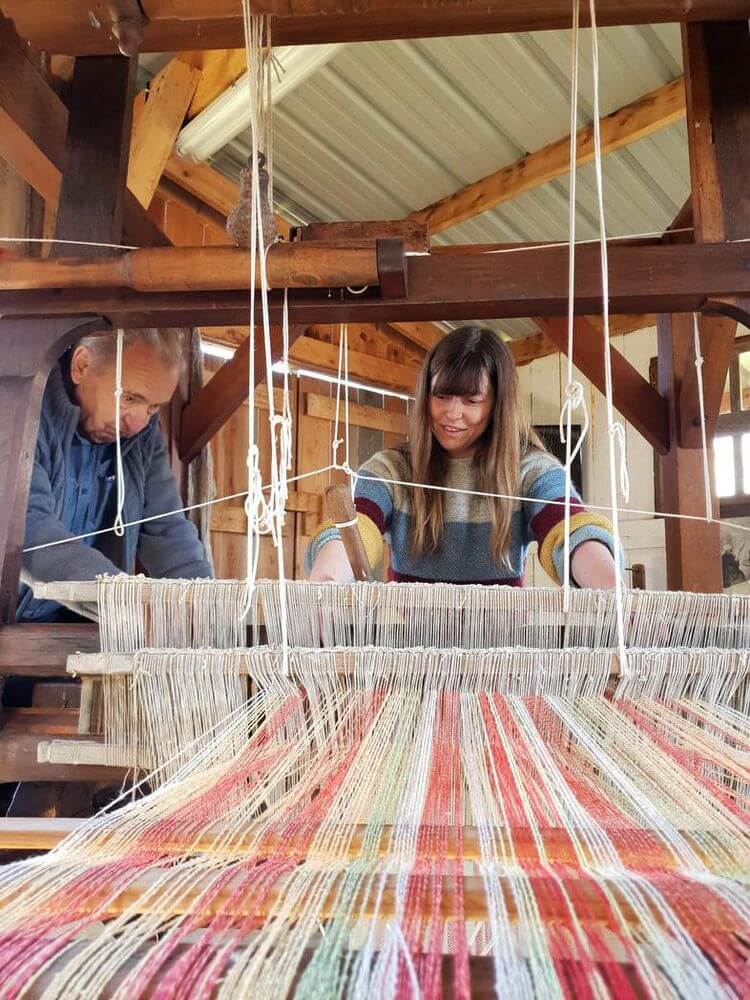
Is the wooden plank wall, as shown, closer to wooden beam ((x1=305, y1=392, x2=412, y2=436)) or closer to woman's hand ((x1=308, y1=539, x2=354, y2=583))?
wooden beam ((x1=305, y1=392, x2=412, y2=436))

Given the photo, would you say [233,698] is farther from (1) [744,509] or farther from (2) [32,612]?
(1) [744,509]

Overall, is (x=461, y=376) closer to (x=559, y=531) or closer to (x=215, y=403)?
(x=559, y=531)

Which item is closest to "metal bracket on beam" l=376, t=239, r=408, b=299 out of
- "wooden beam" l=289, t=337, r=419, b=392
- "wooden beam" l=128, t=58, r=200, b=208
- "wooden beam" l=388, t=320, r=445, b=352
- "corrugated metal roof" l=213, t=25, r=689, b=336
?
"corrugated metal roof" l=213, t=25, r=689, b=336

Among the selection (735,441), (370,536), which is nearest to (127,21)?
(370,536)

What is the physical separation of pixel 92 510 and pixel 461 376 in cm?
101

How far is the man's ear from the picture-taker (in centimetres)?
191

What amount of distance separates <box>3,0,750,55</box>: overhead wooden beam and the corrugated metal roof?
1.62 m

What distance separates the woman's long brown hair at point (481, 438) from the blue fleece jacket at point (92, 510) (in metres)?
0.77

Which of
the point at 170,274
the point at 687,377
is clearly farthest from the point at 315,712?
the point at 687,377

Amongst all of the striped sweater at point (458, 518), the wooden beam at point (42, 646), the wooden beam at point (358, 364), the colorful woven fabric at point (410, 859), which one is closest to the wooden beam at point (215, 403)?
the striped sweater at point (458, 518)

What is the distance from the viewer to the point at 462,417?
1.92 metres

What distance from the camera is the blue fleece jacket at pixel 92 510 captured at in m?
1.53

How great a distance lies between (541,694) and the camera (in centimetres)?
105

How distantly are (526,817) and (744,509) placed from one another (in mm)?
5947
